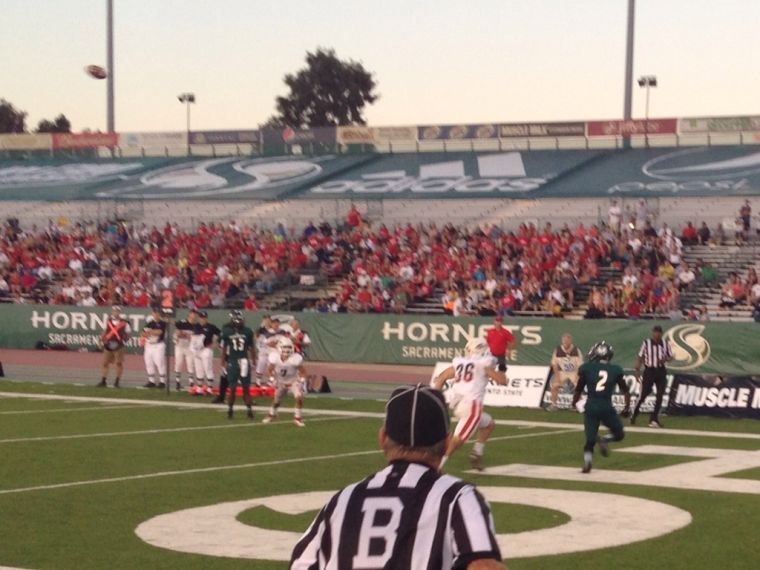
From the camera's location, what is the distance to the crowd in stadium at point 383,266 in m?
34.5

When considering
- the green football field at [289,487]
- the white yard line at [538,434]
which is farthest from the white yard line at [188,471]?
the white yard line at [538,434]

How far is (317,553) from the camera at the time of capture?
4379 mm

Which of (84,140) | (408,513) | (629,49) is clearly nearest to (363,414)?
(408,513)

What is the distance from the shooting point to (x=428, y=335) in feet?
110

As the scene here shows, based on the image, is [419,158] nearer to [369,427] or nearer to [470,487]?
[369,427]

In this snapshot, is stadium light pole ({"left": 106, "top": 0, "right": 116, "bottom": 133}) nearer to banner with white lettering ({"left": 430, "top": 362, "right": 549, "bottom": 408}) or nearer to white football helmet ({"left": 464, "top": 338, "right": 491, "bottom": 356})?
banner with white lettering ({"left": 430, "top": 362, "right": 549, "bottom": 408})

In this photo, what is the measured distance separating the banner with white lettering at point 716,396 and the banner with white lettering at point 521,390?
247cm

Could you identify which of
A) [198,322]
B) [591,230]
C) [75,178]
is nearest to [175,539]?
[198,322]

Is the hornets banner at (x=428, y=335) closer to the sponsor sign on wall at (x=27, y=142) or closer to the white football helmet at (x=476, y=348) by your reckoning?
the white football helmet at (x=476, y=348)

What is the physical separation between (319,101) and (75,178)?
4907cm

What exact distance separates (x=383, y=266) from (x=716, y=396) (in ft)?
53.0

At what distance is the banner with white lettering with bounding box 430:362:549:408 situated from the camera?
84.1 feet

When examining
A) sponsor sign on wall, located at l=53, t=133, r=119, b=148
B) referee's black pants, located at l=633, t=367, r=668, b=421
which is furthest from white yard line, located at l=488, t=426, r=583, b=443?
sponsor sign on wall, located at l=53, t=133, r=119, b=148

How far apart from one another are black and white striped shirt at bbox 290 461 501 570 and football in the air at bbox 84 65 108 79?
47.3 metres
